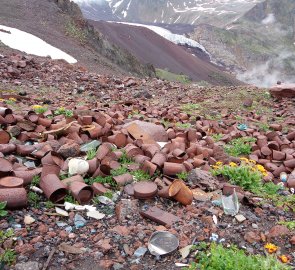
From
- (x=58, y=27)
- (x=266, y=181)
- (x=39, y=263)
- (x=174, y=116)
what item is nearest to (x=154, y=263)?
(x=39, y=263)

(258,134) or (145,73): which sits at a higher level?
(258,134)

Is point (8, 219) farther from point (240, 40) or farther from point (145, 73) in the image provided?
point (240, 40)

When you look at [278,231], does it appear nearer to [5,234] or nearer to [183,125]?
[5,234]

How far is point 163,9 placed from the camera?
120125mm

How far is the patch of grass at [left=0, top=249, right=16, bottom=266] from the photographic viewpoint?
7.75 feet

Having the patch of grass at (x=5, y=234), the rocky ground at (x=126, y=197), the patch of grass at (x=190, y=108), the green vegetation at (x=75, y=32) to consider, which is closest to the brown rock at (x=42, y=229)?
the rocky ground at (x=126, y=197)

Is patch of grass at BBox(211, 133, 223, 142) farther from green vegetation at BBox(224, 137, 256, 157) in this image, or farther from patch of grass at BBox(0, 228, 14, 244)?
patch of grass at BBox(0, 228, 14, 244)

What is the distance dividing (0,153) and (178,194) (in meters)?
1.63

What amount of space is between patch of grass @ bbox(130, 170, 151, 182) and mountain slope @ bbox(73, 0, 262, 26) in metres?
102

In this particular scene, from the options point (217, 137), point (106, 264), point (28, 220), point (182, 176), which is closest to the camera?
point (106, 264)

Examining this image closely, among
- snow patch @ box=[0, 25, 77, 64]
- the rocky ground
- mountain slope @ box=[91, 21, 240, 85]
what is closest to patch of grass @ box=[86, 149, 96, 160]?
the rocky ground

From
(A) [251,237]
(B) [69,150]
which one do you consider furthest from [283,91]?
(A) [251,237]

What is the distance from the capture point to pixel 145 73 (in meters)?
25.3

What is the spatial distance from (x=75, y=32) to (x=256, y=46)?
175ft
